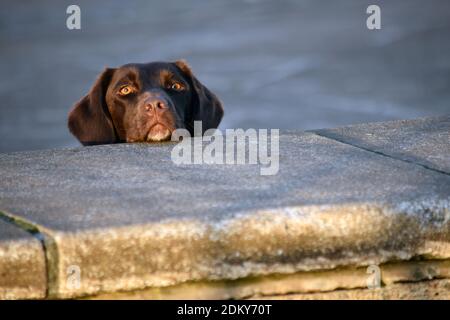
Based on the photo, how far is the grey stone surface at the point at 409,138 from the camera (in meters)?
3.54

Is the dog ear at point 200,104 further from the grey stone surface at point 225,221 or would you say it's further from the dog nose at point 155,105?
the grey stone surface at point 225,221

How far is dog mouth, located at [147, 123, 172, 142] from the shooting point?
190 inches

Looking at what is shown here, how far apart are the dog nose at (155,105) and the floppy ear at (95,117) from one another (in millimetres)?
525

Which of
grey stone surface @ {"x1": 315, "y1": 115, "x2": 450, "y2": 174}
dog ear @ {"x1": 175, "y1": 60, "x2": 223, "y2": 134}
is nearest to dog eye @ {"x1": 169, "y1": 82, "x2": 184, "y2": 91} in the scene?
dog ear @ {"x1": 175, "y1": 60, "x2": 223, "y2": 134}

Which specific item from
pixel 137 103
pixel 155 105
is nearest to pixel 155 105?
pixel 155 105

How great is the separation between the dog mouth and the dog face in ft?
0.37

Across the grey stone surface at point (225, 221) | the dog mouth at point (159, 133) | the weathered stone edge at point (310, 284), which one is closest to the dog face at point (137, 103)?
the dog mouth at point (159, 133)

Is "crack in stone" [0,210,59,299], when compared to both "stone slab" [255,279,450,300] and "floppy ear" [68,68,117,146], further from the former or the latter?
"floppy ear" [68,68,117,146]

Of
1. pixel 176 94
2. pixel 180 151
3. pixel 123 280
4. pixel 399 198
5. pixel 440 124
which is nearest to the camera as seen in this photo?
pixel 123 280

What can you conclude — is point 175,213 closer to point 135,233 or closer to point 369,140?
point 135,233

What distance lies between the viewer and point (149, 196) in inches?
117

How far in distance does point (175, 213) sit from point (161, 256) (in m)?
0.18

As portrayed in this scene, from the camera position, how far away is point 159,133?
4.85 metres
